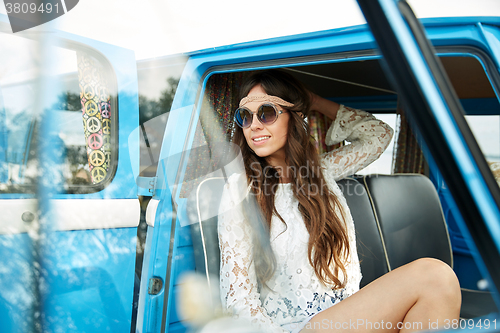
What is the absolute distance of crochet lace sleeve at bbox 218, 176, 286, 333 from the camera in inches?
52.2

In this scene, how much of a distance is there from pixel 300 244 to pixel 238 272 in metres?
0.31

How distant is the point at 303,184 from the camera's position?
1683 mm

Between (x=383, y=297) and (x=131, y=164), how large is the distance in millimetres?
1078

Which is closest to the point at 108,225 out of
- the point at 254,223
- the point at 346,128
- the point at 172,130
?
the point at 172,130

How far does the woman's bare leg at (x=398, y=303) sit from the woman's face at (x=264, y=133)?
744mm

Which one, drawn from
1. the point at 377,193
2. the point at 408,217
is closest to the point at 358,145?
the point at 377,193

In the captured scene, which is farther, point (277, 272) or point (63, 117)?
point (277, 272)

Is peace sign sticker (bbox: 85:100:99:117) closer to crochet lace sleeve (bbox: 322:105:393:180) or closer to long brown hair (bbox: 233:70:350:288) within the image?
long brown hair (bbox: 233:70:350:288)

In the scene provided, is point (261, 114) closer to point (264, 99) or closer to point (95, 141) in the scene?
point (264, 99)

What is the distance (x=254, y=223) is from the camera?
58.5 inches

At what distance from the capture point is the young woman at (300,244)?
3.93ft

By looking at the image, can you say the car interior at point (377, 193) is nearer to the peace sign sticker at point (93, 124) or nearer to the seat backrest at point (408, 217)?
the seat backrest at point (408, 217)

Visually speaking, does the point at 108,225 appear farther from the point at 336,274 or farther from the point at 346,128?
the point at 346,128

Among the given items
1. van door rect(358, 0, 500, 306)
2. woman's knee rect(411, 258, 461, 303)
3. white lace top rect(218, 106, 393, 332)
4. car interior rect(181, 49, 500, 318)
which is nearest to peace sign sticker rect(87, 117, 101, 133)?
car interior rect(181, 49, 500, 318)
